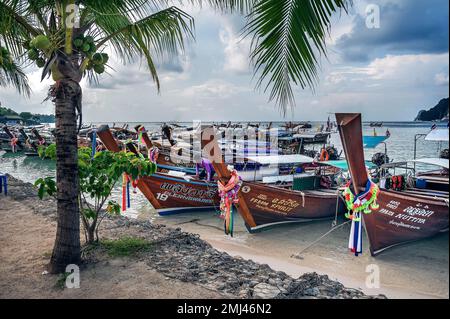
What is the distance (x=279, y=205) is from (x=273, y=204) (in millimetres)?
215

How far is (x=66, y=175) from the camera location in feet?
14.0

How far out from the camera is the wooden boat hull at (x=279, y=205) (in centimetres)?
942

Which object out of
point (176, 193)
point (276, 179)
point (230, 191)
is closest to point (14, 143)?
point (176, 193)

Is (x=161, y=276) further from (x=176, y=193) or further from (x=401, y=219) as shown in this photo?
(x=176, y=193)

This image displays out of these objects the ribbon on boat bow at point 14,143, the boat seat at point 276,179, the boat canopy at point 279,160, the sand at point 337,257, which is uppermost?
the ribbon on boat bow at point 14,143

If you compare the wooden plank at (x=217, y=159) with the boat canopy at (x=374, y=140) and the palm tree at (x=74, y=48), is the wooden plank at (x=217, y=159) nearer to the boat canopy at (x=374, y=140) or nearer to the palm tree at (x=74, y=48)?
the palm tree at (x=74, y=48)

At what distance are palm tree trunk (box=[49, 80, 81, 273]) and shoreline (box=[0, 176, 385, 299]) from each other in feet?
0.93

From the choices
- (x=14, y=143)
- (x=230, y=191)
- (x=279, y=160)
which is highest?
(x=14, y=143)

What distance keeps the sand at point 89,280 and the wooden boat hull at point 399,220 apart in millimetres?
5232

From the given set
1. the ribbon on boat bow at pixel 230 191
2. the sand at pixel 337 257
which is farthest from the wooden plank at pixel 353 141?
the ribbon on boat bow at pixel 230 191

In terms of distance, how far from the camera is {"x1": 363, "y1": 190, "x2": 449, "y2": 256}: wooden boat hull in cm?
743

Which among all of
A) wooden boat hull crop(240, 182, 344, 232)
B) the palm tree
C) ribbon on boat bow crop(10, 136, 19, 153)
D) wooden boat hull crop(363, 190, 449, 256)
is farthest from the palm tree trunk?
ribbon on boat bow crop(10, 136, 19, 153)

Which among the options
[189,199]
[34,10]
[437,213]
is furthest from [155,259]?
[189,199]

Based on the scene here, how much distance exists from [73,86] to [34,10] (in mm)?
1114
